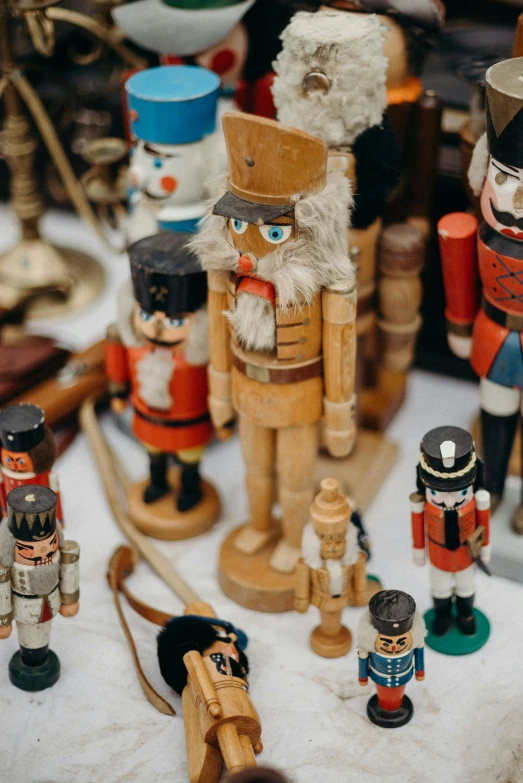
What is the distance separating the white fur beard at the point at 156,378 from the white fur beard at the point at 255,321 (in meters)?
0.27

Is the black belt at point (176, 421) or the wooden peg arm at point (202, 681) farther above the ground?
the black belt at point (176, 421)

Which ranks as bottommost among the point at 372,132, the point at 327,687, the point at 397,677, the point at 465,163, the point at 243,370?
the point at 327,687

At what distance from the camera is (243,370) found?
2068mm

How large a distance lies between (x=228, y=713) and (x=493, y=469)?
2.61 feet

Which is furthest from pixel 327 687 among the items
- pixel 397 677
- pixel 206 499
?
pixel 206 499

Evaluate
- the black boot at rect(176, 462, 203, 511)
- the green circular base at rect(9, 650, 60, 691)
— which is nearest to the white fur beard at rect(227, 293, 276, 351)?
the black boot at rect(176, 462, 203, 511)

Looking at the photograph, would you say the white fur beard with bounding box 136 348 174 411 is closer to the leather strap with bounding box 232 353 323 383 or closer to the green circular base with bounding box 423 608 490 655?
the leather strap with bounding box 232 353 323 383

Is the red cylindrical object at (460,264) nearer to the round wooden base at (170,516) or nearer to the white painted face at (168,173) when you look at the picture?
the white painted face at (168,173)

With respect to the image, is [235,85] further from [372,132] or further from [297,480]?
[297,480]

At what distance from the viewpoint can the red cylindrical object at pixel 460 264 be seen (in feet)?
6.72

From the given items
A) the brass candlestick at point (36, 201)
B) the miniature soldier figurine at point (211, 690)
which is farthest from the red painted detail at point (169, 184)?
the miniature soldier figurine at point (211, 690)

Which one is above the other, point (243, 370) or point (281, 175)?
point (281, 175)

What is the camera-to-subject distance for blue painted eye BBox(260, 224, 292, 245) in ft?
6.21

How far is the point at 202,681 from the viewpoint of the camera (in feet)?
6.03
